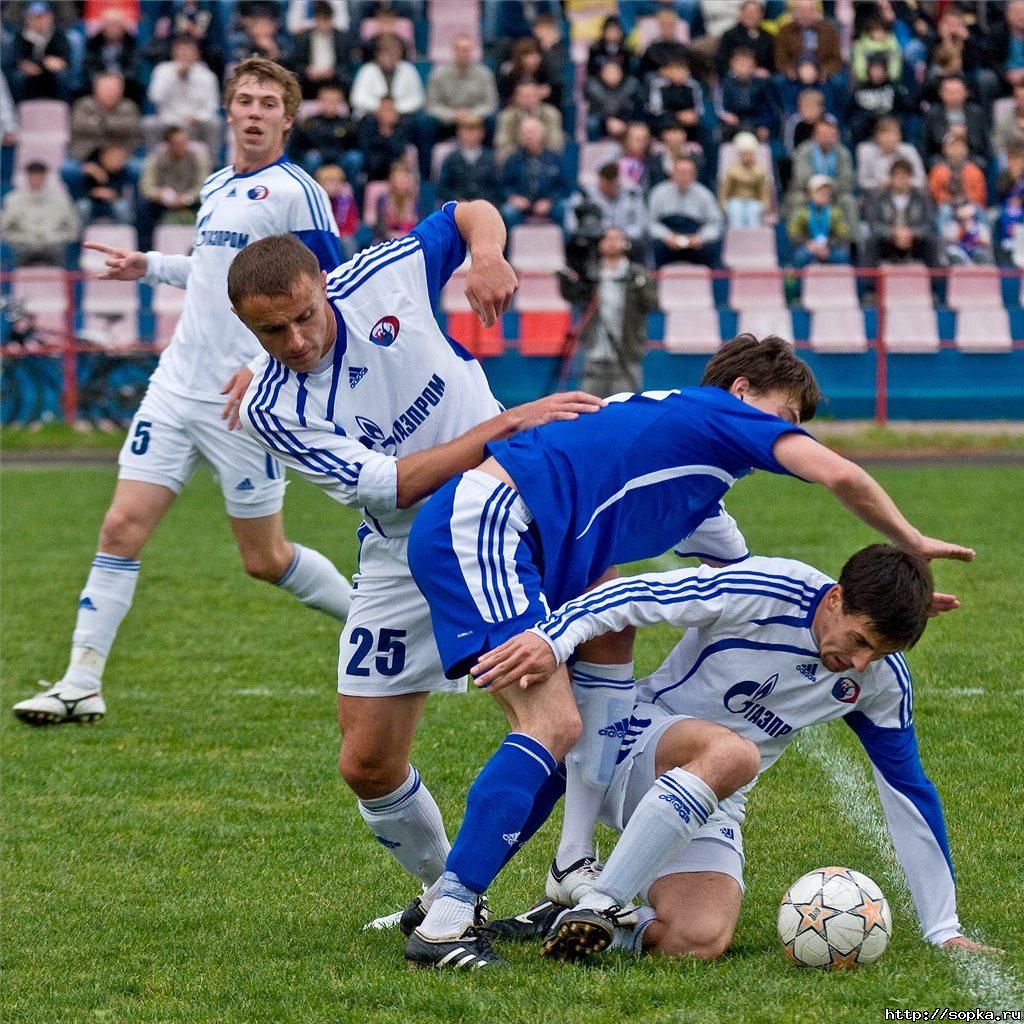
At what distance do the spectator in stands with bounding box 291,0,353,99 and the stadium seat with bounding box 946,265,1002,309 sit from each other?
23.0 ft

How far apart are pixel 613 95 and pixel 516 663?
1561 cm

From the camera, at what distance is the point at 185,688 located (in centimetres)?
721

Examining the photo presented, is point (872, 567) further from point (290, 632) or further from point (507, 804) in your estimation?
point (290, 632)

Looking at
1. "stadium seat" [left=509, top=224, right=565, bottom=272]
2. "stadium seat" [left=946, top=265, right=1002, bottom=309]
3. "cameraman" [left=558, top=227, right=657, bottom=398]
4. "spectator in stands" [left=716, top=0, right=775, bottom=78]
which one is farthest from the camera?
"spectator in stands" [left=716, top=0, right=775, bottom=78]

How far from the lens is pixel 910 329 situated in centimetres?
1634

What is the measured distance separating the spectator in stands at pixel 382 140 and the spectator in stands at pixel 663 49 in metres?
2.97

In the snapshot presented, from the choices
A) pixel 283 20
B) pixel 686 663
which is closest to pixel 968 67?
pixel 283 20

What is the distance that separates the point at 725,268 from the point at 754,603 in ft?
44.5

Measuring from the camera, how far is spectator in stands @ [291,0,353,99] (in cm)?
1848

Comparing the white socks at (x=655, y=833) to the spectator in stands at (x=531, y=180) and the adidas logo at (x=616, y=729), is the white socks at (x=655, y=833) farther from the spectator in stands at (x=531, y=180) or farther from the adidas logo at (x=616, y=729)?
the spectator in stands at (x=531, y=180)

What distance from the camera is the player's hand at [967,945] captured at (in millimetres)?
3906

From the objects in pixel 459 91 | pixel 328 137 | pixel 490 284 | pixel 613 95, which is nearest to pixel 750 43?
pixel 613 95

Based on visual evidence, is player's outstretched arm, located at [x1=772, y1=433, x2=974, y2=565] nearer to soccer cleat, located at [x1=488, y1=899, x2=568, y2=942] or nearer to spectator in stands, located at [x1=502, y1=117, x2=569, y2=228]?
soccer cleat, located at [x1=488, y1=899, x2=568, y2=942]

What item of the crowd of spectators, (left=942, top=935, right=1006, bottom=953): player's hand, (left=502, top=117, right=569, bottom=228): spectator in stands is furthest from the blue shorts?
(left=502, top=117, right=569, bottom=228): spectator in stands
